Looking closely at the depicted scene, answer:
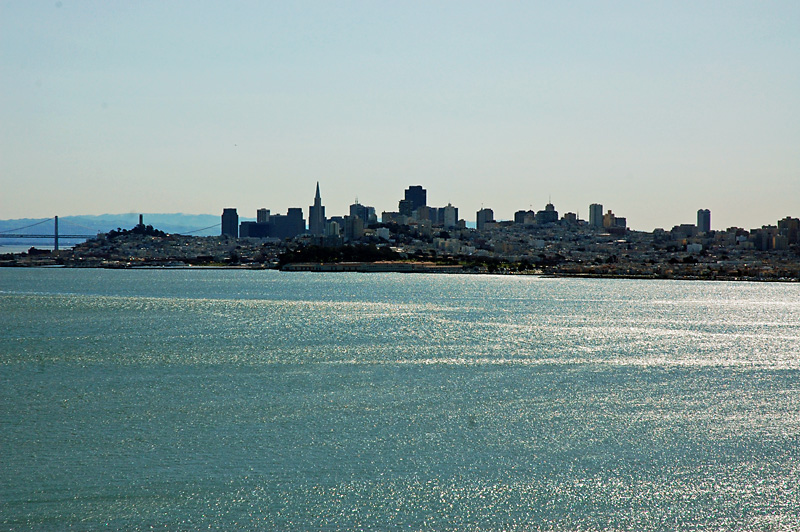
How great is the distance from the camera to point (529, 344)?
32531 mm

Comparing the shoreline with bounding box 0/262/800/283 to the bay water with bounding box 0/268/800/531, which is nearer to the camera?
the bay water with bounding box 0/268/800/531

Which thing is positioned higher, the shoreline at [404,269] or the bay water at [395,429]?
the shoreline at [404,269]

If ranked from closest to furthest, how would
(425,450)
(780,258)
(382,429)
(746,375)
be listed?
(425,450) → (382,429) → (746,375) → (780,258)

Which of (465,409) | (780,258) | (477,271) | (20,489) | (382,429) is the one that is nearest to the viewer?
(20,489)

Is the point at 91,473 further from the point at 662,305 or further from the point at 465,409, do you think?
the point at 662,305

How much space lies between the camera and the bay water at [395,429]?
42.1ft

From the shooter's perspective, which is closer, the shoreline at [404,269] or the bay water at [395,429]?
the bay water at [395,429]

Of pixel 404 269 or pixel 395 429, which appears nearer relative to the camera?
pixel 395 429

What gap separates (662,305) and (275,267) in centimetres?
8419

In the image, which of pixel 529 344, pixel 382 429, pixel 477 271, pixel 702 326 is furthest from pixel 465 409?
pixel 477 271

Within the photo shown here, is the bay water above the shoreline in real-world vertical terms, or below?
below

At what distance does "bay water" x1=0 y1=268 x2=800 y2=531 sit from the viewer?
12828 millimetres

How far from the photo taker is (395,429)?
17.6 metres

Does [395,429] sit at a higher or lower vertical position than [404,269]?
lower
